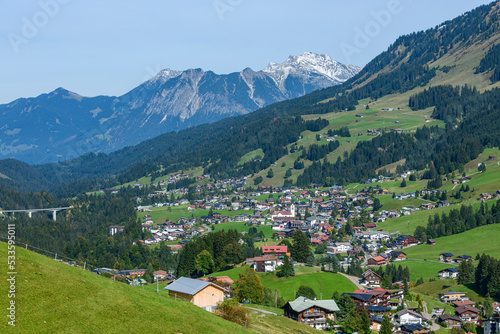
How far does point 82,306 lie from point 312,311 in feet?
161

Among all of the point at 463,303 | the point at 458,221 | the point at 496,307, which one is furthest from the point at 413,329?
the point at 458,221

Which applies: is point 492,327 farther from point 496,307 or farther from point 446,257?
point 446,257

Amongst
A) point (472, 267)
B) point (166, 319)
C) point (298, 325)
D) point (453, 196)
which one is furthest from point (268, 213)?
point (166, 319)

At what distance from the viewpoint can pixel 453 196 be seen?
17638 cm

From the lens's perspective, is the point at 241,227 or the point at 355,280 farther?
the point at 241,227

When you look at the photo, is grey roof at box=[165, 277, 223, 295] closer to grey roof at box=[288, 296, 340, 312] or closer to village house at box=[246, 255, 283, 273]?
grey roof at box=[288, 296, 340, 312]

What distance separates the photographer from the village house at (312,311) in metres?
71.4

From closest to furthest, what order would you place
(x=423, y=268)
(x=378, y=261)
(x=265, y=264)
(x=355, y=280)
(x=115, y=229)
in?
(x=355, y=280)
(x=265, y=264)
(x=423, y=268)
(x=378, y=261)
(x=115, y=229)

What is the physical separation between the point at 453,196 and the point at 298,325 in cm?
13425

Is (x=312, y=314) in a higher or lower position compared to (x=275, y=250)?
lower

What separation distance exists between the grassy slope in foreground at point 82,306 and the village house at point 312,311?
35279 mm

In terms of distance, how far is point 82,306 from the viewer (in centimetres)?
2886

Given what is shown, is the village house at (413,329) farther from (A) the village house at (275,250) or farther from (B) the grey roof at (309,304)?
(A) the village house at (275,250)

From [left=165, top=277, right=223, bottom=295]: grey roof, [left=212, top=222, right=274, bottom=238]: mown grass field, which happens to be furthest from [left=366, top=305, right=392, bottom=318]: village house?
[left=212, top=222, right=274, bottom=238]: mown grass field
